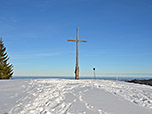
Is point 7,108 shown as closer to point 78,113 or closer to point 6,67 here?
point 78,113

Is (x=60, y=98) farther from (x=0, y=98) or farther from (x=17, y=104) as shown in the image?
(x=0, y=98)

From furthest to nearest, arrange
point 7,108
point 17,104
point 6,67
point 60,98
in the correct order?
point 6,67 < point 60,98 < point 17,104 < point 7,108

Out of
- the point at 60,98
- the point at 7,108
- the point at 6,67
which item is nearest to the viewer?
the point at 7,108

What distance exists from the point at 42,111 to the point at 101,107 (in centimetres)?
228

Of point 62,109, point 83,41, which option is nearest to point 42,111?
point 62,109

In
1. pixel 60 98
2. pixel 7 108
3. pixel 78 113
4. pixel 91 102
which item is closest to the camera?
pixel 78 113

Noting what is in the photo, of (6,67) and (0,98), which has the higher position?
(6,67)

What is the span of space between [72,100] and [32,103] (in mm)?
1705

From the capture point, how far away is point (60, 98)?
7.29 m

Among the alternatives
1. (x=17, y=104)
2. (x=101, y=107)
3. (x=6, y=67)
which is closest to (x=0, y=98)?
(x=17, y=104)

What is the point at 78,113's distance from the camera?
5516 mm

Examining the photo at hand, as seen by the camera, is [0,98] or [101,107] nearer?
[101,107]

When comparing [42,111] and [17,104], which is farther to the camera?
[17,104]

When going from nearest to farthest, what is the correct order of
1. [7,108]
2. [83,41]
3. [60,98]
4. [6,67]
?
[7,108] → [60,98] → [83,41] → [6,67]
